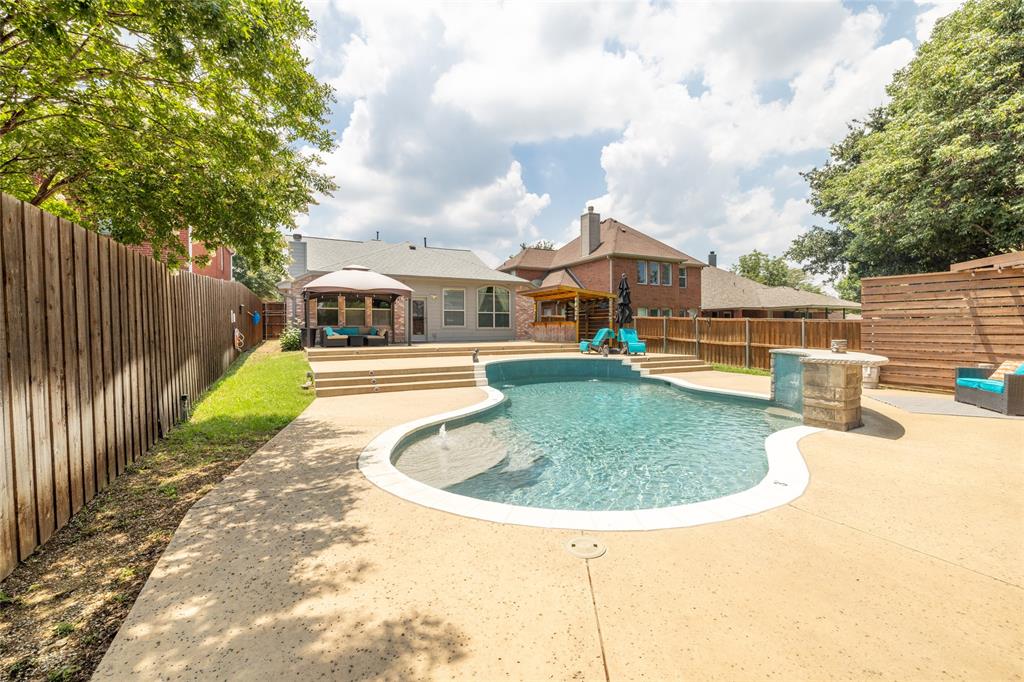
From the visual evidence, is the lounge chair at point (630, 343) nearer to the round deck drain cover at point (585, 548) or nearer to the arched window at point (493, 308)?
the arched window at point (493, 308)

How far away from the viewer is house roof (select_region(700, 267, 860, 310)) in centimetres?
2892

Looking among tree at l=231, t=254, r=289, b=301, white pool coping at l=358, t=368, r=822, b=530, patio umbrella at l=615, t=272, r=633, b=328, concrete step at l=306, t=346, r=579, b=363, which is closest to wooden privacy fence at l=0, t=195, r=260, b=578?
white pool coping at l=358, t=368, r=822, b=530

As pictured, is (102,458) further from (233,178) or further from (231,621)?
(233,178)

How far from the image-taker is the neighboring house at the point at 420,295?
17.8 meters

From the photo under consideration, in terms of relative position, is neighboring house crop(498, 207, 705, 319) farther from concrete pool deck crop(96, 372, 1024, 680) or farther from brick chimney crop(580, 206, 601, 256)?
concrete pool deck crop(96, 372, 1024, 680)

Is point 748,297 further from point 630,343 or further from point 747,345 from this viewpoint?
point 630,343

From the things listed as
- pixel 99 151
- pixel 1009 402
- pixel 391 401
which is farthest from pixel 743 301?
pixel 99 151

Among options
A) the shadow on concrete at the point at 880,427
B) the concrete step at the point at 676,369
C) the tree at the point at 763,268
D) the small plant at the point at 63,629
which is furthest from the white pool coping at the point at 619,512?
the tree at the point at 763,268

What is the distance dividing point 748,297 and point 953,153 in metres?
19.3

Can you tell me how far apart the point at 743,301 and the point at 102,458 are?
34237mm

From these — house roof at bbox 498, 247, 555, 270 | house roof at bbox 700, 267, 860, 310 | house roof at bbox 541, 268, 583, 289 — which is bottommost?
house roof at bbox 700, 267, 860, 310

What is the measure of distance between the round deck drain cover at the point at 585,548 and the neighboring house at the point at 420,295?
1480 cm

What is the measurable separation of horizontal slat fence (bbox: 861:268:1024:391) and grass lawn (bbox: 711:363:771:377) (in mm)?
3227

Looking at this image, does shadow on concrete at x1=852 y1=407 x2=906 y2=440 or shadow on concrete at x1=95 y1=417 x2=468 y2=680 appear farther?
shadow on concrete at x1=852 y1=407 x2=906 y2=440
